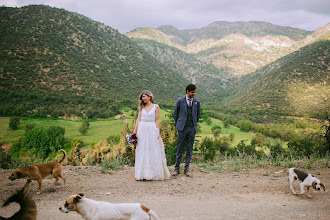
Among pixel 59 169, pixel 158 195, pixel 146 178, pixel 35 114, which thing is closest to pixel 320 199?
pixel 158 195

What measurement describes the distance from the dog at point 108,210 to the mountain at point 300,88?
36425 millimetres

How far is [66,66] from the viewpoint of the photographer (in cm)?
4366

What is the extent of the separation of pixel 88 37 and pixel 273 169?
61.8 m

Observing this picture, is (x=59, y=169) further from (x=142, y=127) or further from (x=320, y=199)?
(x=320, y=199)

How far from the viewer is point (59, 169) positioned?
4566mm

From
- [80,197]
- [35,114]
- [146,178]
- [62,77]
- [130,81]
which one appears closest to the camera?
[80,197]

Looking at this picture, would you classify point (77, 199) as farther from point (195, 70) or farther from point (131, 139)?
point (195, 70)

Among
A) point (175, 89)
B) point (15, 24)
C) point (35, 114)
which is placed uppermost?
point (15, 24)

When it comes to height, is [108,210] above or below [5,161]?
above

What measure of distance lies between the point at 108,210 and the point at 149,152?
9.00ft

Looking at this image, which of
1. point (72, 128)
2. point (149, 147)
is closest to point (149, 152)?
point (149, 147)

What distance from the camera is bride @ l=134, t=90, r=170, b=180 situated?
5.13m

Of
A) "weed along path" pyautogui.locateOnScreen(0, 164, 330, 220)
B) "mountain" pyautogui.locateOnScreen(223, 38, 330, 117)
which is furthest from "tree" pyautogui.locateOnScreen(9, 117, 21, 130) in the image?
"mountain" pyautogui.locateOnScreen(223, 38, 330, 117)

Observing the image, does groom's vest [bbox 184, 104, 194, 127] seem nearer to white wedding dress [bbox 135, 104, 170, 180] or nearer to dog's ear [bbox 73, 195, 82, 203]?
white wedding dress [bbox 135, 104, 170, 180]
